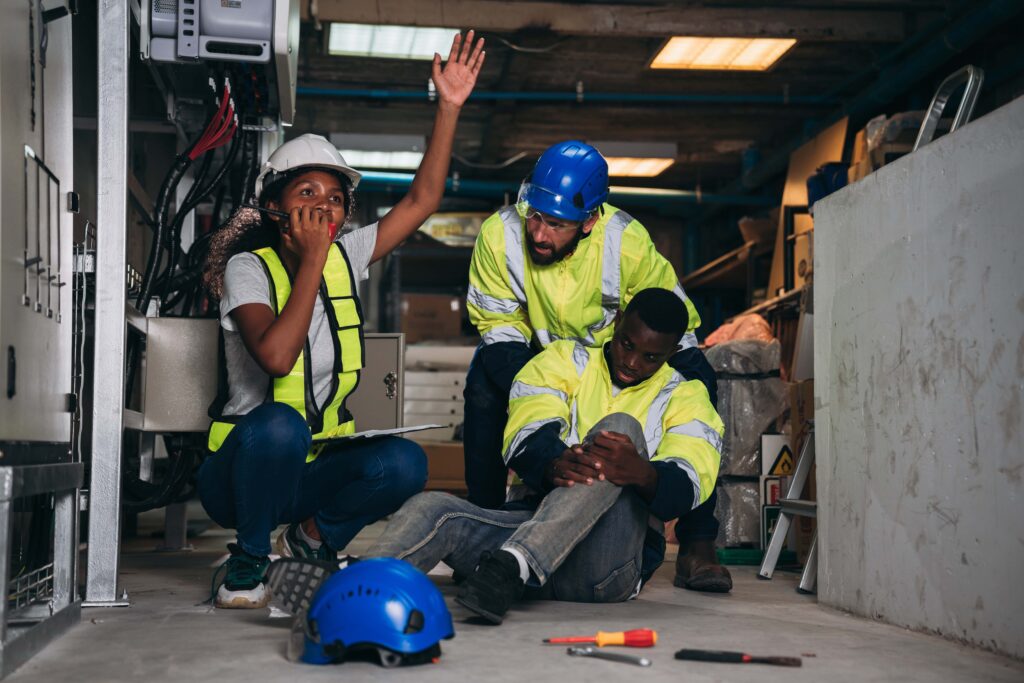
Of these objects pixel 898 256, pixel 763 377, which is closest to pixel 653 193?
pixel 763 377

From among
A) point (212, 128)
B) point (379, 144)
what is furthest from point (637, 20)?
point (212, 128)

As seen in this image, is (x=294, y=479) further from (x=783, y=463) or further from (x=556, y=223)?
(x=783, y=463)

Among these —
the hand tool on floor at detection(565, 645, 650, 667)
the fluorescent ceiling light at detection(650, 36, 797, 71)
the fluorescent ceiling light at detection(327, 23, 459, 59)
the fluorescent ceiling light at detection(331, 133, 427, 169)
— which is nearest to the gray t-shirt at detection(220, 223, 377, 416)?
the hand tool on floor at detection(565, 645, 650, 667)

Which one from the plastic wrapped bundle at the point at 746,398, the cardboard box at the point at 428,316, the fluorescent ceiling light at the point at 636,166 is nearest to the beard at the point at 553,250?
the plastic wrapped bundle at the point at 746,398

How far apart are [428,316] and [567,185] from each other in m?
4.86

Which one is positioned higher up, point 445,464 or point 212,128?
point 212,128

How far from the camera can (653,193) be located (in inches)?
336

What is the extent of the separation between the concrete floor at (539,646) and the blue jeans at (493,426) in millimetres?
349

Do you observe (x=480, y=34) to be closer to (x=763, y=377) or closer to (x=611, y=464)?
(x=763, y=377)

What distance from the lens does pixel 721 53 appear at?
238 inches

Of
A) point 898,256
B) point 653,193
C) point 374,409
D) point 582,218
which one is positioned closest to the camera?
point 898,256

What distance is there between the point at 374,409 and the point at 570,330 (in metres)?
0.63

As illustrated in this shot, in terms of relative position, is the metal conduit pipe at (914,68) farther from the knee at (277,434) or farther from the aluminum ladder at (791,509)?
the knee at (277,434)

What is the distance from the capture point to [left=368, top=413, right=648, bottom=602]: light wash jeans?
2229 millimetres
